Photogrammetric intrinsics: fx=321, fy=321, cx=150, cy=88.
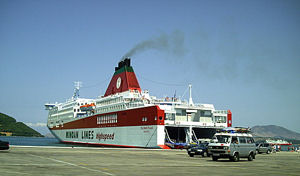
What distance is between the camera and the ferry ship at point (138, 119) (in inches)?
1759

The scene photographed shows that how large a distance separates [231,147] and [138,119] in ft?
82.7

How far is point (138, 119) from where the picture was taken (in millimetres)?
47000

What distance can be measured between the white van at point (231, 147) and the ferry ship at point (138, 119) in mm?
18960

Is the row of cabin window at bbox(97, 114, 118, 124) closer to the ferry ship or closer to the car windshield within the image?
the ferry ship

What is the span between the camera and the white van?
75.3ft

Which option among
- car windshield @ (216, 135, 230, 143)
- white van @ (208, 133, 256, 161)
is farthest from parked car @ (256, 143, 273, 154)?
car windshield @ (216, 135, 230, 143)

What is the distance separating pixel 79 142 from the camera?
67562mm

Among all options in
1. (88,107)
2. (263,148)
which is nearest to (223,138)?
(263,148)

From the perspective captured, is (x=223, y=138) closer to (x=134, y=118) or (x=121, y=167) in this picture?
(x=121, y=167)

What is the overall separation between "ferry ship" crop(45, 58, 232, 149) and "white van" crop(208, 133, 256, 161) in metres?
19.0

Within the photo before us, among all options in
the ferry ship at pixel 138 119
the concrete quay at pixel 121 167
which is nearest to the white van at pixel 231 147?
the concrete quay at pixel 121 167

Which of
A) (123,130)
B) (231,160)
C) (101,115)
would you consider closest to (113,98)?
(101,115)

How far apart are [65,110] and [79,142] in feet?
41.9

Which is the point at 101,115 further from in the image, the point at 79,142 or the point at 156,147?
the point at 156,147
